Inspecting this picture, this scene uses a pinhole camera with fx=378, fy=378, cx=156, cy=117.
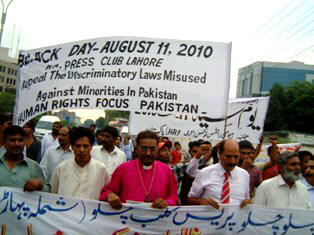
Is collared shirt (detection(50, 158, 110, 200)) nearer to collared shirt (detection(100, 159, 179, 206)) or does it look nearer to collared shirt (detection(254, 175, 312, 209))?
collared shirt (detection(100, 159, 179, 206))

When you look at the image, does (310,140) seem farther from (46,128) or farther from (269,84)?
(269,84)

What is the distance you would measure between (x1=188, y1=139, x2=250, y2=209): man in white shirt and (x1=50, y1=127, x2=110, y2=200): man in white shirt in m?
Result: 0.99

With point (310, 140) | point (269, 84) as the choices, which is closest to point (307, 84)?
point (310, 140)

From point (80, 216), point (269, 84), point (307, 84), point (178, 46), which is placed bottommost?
point (80, 216)

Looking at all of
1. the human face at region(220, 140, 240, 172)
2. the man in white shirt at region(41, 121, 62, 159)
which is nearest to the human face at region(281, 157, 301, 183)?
the human face at region(220, 140, 240, 172)

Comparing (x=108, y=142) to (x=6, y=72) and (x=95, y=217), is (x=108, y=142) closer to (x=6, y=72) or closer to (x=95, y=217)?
(x=95, y=217)

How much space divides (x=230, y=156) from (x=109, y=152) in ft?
7.32

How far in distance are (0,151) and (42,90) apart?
53.9 inches

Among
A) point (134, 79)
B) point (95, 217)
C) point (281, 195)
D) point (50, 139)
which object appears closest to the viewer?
point (95, 217)

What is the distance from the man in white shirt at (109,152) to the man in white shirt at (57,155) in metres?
0.38

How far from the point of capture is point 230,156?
369 centimetres

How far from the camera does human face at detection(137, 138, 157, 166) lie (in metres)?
3.49

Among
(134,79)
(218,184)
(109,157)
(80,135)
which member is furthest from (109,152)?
(218,184)

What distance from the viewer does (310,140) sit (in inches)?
1578
